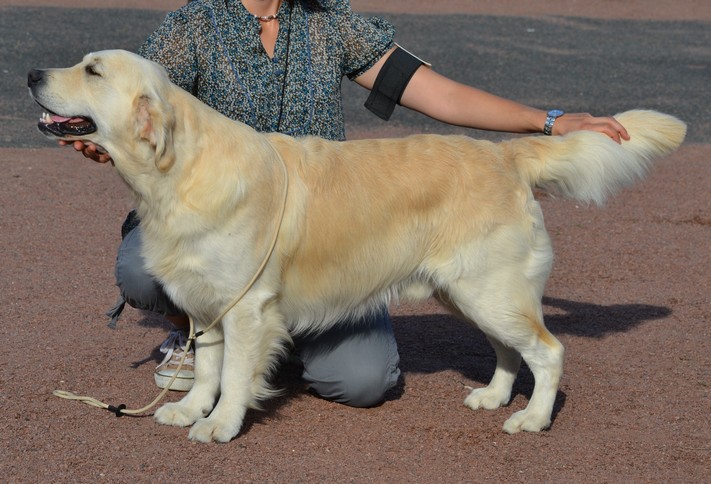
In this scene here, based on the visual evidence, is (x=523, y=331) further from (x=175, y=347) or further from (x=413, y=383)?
(x=175, y=347)

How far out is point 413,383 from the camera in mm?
4574

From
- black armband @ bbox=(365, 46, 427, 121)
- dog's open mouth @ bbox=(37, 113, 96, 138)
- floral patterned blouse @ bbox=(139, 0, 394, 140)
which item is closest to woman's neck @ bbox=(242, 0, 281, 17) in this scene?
floral patterned blouse @ bbox=(139, 0, 394, 140)

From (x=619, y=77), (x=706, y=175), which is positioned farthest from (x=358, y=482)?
(x=619, y=77)

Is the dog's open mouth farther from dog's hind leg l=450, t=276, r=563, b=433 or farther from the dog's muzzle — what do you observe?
dog's hind leg l=450, t=276, r=563, b=433

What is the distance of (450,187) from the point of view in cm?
395

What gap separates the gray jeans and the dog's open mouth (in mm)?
866

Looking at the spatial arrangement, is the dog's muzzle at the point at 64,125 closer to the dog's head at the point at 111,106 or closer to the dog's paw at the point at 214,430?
the dog's head at the point at 111,106

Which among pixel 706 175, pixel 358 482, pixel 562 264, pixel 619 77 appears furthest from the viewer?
pixel 619 77

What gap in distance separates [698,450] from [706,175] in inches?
198

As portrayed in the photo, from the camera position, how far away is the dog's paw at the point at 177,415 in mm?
3930

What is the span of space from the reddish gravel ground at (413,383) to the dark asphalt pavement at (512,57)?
121 inches

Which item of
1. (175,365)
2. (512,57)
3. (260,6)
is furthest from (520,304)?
(512,57)

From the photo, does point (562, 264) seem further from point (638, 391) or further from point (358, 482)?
point (358, 482)

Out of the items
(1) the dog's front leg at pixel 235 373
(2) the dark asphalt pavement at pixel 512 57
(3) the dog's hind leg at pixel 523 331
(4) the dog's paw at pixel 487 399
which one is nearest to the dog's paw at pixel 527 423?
(3) the dog's hind leg at pixel 523 331
